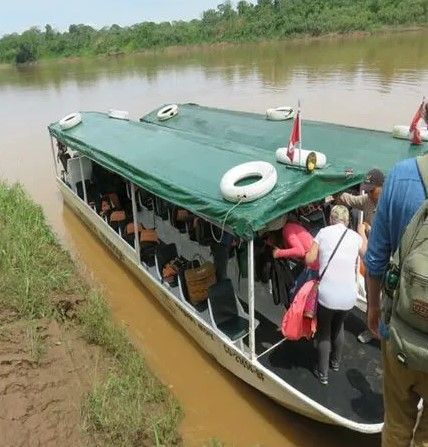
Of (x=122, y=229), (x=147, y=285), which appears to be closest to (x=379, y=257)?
(x=147, y=285)

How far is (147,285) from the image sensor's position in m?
6.54

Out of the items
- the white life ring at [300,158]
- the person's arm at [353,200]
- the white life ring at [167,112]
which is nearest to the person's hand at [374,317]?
the white life ring at [300,158]

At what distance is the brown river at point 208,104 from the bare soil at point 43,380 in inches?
40.5

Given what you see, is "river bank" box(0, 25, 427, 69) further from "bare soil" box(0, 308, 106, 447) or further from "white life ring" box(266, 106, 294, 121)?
"bare soil" box(0, 308, 106, 447)

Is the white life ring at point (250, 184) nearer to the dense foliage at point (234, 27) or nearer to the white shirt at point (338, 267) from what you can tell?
the white shirt at point (338, 267)

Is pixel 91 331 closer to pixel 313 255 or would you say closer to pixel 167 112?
pixel 313 255

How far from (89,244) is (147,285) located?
274cm

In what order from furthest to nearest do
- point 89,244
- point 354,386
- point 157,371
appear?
point 89,244 < point 157,371 < point 354,386

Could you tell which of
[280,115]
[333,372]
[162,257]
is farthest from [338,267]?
[280,115]

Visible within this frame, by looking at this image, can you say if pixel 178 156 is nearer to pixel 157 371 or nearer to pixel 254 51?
pixel 157 371

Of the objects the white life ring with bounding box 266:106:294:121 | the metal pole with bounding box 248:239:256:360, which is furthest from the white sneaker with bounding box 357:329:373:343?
the white life ring with bounding box 266:106:294:121

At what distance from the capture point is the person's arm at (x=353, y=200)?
5035 millimetres

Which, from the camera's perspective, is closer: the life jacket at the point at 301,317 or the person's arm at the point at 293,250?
the life jacket at the point at 301,317

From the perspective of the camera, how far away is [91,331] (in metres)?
4.93
